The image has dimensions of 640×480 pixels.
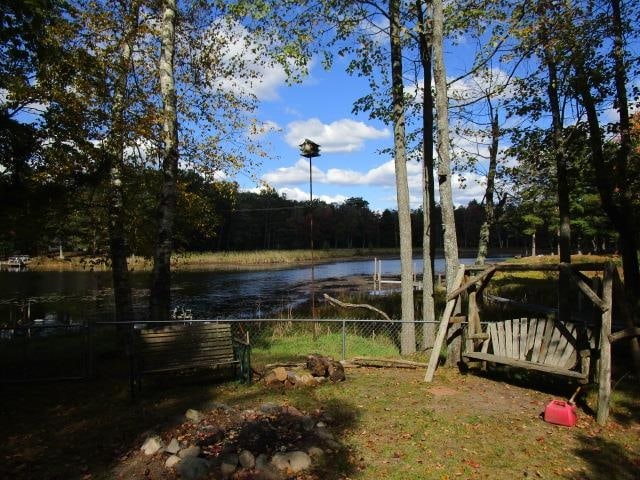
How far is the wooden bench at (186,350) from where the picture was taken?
6742 millimetres

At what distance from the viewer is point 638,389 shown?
628 cm

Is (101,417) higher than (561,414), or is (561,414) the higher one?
(561,414)

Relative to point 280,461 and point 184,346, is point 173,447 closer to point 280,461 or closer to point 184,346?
point 280,461

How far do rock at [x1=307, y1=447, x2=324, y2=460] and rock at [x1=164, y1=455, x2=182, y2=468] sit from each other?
1.21 metres

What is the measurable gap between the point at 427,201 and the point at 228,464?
850cm

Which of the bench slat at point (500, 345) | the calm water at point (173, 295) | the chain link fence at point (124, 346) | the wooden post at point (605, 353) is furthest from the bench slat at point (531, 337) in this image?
the calm water at point (173, 295)

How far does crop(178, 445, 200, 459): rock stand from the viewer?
4309 mm

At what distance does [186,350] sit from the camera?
7.02 meters

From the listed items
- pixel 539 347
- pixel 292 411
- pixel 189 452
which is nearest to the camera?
pixel 189 452

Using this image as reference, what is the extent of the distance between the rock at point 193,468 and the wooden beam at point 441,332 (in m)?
3.96

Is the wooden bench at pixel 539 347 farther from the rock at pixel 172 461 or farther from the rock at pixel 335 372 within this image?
the rock at pixel 172 461

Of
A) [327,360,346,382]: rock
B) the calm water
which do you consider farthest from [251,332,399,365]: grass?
the calm water

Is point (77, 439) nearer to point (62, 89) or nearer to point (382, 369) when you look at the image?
point (382, 369)

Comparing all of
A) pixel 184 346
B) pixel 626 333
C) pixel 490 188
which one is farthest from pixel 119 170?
pixel 490 188
